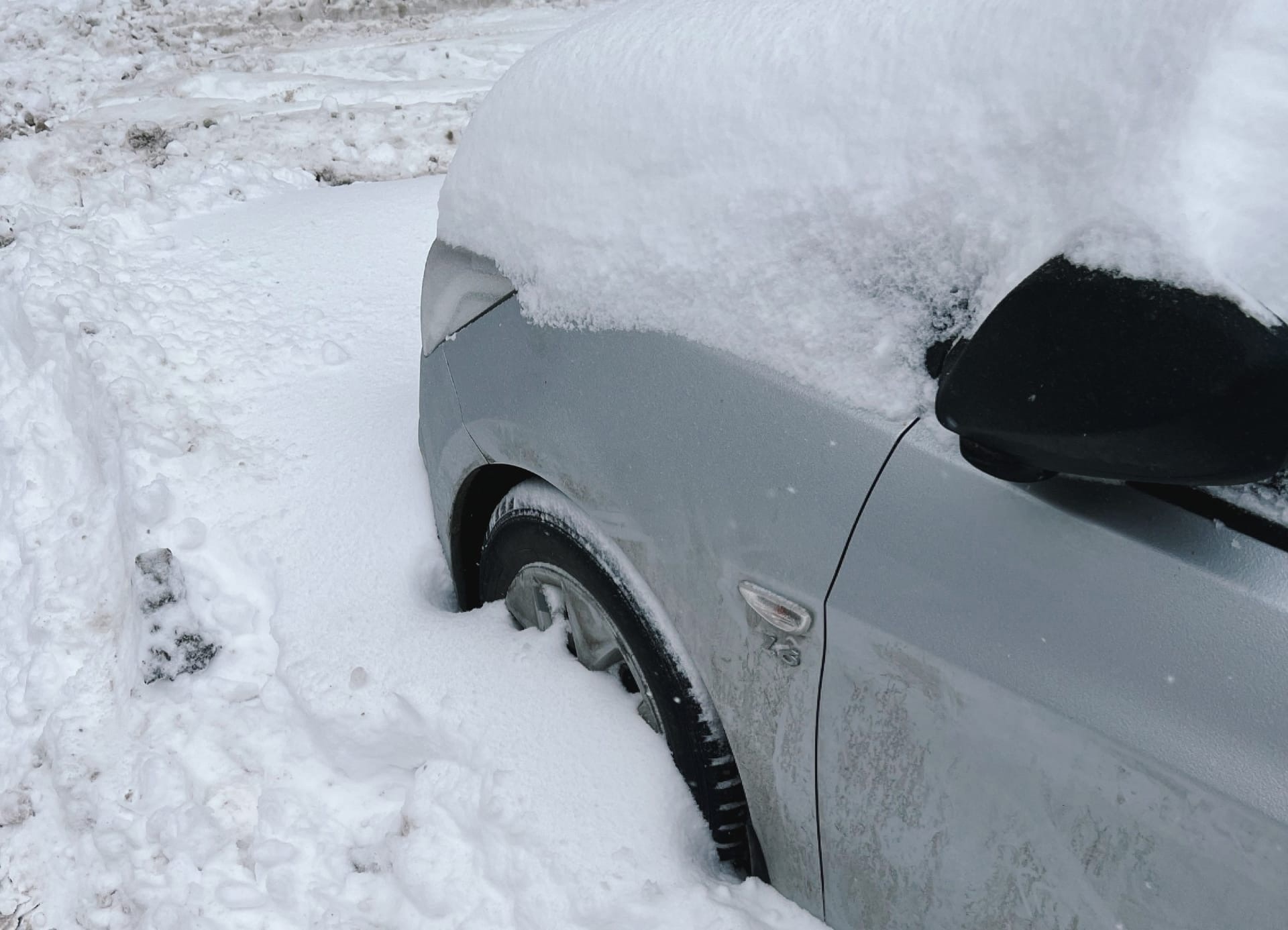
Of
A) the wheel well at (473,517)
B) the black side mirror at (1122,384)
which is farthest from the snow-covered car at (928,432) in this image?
the wheel well at (473,517)

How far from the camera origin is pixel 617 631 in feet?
6.15

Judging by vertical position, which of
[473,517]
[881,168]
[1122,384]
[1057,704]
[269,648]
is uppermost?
[881,168]

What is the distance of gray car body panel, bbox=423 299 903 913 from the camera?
1396mm

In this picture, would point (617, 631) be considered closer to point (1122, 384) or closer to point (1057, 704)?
point (1057, 704)

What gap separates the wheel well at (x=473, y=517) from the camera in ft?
7.34

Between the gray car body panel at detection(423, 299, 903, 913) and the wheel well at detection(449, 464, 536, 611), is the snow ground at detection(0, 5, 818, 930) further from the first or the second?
the gray car body panel at detection(423, 299, 903, 913)

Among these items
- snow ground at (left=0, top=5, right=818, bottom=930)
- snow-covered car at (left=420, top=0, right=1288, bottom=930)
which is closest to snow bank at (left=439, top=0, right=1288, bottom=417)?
snow-covered car at (left=420, top=0, right=1288, bottom=930)

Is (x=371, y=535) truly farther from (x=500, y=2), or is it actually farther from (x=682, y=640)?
(x=500, y=2)

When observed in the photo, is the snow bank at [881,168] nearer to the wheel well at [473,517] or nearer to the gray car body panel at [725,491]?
the gray car body panel at [725,491]

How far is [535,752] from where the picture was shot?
204 cm

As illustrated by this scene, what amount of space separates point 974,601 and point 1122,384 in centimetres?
35

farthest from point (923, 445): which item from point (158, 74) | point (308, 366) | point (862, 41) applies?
point (158, 74)

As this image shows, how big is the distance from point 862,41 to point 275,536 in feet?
6.50

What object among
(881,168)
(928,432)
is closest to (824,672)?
(928,432)
